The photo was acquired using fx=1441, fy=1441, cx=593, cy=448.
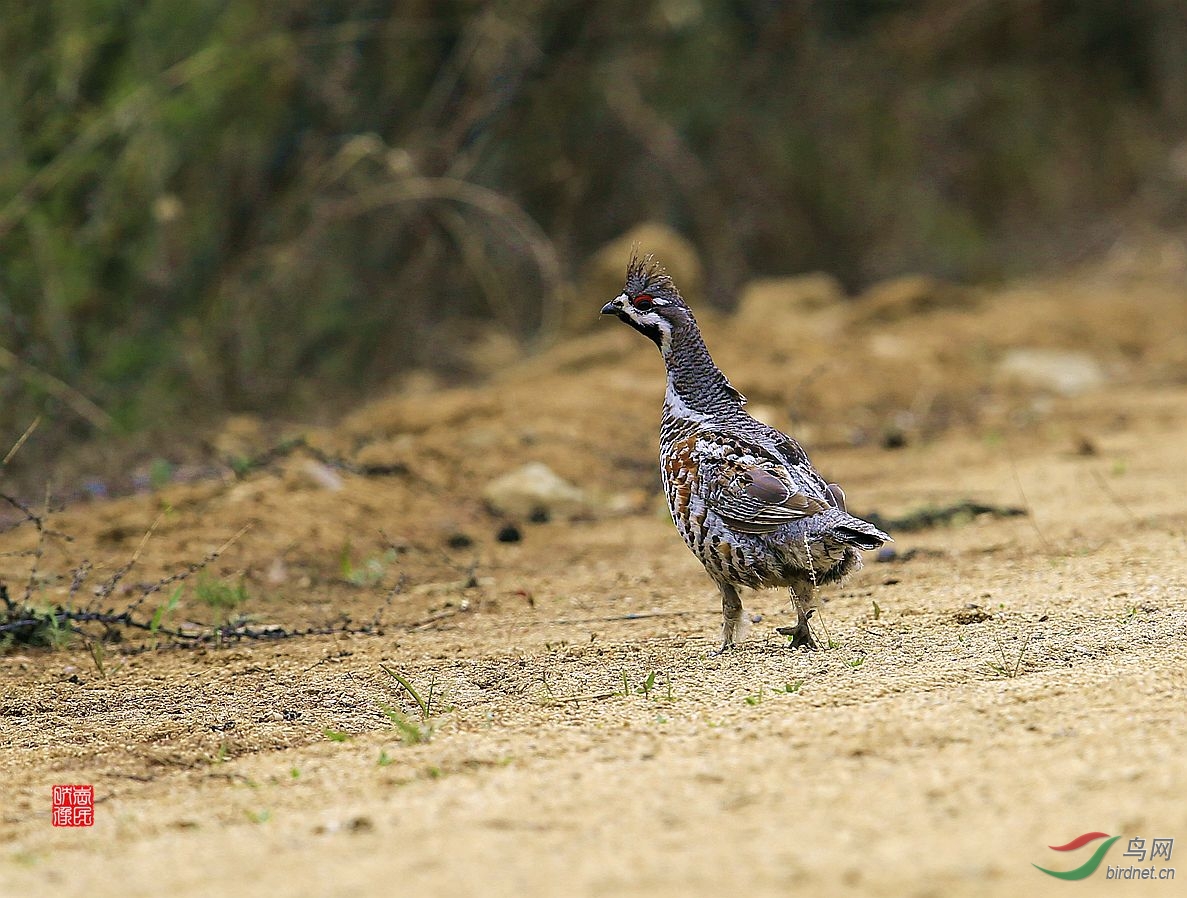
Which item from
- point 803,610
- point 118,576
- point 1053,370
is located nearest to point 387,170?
point 118,576

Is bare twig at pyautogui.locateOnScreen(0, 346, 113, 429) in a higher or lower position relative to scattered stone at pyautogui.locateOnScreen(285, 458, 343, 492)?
higher

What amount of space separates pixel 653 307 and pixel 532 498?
2.20 metres

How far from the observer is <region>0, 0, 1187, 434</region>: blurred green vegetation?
23.5 ft

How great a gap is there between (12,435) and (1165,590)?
5.03m

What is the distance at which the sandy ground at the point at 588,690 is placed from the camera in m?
2.63

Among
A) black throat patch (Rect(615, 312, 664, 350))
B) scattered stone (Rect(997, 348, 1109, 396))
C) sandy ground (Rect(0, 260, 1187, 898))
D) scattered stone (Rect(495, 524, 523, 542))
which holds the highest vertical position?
scattered stone (Rect(997, 348, 1109, 396))

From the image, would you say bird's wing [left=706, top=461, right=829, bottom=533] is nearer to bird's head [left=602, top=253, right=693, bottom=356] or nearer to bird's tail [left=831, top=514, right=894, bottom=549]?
bird's tail [left=831, top=514, right=894, bottom=549]

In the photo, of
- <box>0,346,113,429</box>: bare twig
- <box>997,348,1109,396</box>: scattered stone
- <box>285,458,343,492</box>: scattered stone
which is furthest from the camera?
<box>997,348,1109,396</box>: scattered stone

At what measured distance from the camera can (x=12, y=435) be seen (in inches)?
264

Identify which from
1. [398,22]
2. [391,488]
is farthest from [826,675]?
[398,22]

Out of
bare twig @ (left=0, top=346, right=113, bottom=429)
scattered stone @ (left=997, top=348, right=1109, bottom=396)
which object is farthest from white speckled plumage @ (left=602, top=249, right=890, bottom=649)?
scattered stone @ (left=997, top=348, right=1109, bottom=396)

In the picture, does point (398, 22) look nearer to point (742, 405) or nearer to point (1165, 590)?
point (742, 405)

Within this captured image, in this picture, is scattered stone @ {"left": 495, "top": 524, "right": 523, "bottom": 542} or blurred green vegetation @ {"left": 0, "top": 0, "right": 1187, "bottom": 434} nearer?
scattered stone @ {"left": 495, "top": 524, "right": 523, "bottom": 542}

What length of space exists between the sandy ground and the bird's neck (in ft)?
2.36
